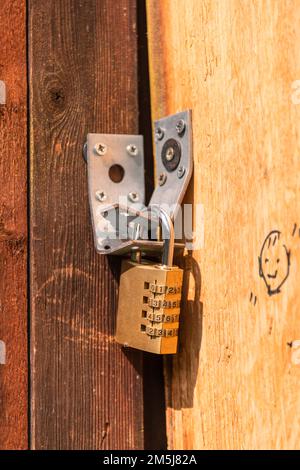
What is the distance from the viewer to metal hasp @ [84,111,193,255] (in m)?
1.21

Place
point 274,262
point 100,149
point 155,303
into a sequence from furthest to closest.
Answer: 1. point 100,149
2. point 155,303
3. point 274,262

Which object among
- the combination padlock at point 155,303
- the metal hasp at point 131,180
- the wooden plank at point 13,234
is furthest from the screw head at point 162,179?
the wooden plank at point 13,234

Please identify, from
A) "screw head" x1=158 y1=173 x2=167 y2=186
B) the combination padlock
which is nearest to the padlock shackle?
the combination padlock

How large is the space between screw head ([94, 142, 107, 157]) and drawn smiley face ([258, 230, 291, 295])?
37cm

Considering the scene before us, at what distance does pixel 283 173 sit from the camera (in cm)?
98

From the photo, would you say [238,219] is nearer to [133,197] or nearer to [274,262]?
[274,262]

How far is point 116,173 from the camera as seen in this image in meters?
1.28

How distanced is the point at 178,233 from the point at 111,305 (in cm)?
17

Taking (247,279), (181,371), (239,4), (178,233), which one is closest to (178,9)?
(239,4)

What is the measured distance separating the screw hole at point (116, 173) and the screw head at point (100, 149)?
35mm

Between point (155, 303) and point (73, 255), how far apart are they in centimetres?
18

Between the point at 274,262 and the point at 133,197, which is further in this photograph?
the point at 133,197

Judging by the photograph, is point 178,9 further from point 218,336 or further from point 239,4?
point 218,336

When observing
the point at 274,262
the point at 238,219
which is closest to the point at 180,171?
the point at 238,219
